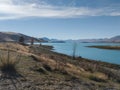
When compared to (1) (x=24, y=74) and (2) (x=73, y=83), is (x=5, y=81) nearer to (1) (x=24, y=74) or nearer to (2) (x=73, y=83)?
(1) (x=24, y=74)

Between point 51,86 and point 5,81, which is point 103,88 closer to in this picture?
point 51,86

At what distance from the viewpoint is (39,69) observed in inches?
586

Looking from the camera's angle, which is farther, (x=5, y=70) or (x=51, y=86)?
(x=5, y=70)

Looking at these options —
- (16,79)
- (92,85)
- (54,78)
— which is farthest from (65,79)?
(16,79)

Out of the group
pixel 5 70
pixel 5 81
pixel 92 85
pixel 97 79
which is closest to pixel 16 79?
pixel 5 81

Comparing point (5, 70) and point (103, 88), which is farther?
point (5, 70)

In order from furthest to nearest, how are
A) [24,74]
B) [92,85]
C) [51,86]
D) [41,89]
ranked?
[24,74], [92,85], [51,86], [41,89]

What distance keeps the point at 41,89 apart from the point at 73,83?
2.17 m

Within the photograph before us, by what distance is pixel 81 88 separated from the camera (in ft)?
37.7

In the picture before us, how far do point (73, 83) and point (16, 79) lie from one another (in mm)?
2483

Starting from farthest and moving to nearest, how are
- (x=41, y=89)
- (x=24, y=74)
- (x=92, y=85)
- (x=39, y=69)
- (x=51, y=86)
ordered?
(x=39, y=69) < (x=24, y=74) < (x=92, y=85) < (x=51, y=86) < (x=41, y=89)

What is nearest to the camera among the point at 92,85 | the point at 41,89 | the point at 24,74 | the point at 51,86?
the point at 41,89

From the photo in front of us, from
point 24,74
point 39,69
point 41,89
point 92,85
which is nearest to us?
point 41,89

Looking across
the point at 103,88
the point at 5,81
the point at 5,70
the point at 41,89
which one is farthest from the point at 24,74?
the point at 103,88
